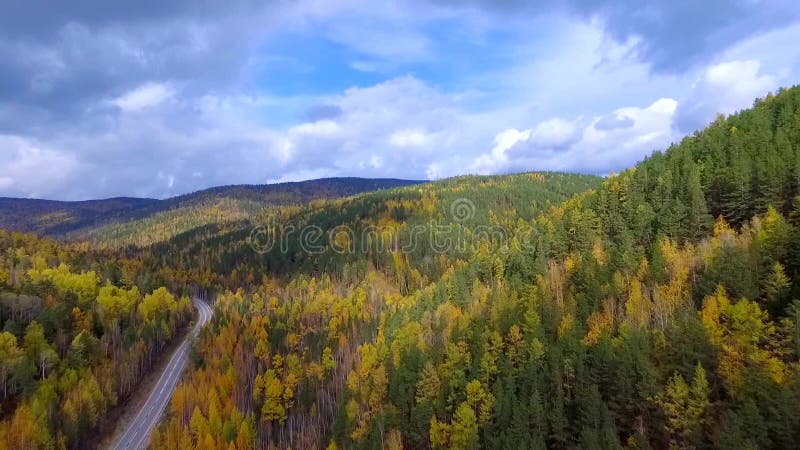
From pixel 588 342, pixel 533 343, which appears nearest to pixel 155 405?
pixel 533 343

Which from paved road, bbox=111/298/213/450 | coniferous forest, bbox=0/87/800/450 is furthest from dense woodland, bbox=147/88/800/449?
paved road, bbox=111/298/213/450

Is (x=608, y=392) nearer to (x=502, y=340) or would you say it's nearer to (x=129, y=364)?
(x=502, y=340)

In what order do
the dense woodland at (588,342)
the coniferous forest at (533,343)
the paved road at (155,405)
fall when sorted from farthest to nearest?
the paved road at (155,405), the coniferous forest at (533,343), the dense woodland at (588,342)

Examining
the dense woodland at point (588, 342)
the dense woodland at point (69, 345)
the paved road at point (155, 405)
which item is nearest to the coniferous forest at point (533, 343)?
the dense woodland at point (588, 342)

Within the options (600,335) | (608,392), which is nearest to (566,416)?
(608,392)

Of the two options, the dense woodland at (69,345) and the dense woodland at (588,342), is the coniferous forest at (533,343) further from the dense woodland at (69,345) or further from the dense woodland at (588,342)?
the dense woodland at (69,345)

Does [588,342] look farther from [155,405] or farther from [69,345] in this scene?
[69,345]

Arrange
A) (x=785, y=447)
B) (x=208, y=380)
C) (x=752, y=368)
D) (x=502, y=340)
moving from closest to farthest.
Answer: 1. (x=785, y=447)
2. (x=752, y=368)
3. (x=502, y=340)
4. (x=208, y=380)
